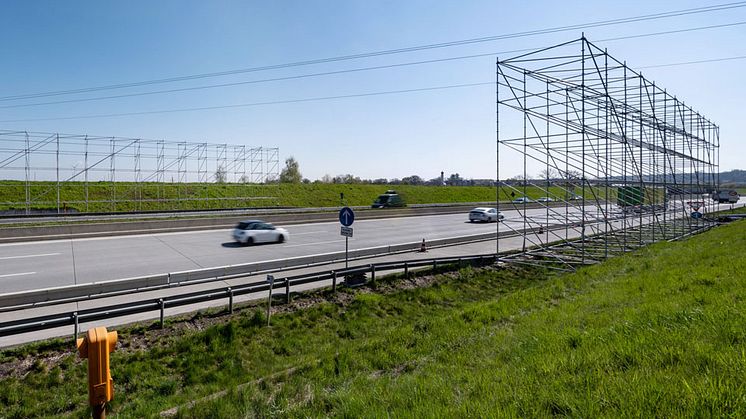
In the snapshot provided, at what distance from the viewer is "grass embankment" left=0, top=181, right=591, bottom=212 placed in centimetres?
4038

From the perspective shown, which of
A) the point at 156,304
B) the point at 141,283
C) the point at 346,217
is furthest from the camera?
the point at 346,217

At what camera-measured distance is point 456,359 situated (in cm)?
621

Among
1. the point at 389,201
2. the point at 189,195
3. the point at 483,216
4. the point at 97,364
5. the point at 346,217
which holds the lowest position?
the point at 483,216

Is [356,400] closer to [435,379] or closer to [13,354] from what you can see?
[435,379]

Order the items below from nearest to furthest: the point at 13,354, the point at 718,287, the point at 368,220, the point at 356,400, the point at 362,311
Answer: the point at 356,400
the point at 718,287
the point at 13,354
the point at 362,311
the point at 368,220

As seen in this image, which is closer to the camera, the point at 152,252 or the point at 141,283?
the point at 141,283

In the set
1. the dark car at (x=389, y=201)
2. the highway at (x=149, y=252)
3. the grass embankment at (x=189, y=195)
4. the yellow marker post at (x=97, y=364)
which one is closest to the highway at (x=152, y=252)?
the highway at (x=149, y=252)

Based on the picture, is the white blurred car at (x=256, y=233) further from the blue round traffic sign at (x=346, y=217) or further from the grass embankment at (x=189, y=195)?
the grass embankment at (x=189, y=195)

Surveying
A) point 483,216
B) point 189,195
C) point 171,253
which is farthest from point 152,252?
point 189,195

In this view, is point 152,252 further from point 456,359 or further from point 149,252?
point 456,359

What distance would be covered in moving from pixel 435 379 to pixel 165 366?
235 inches

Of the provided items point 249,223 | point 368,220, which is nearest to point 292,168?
point 368,220

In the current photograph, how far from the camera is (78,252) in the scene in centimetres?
2041

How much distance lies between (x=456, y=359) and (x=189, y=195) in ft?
159
